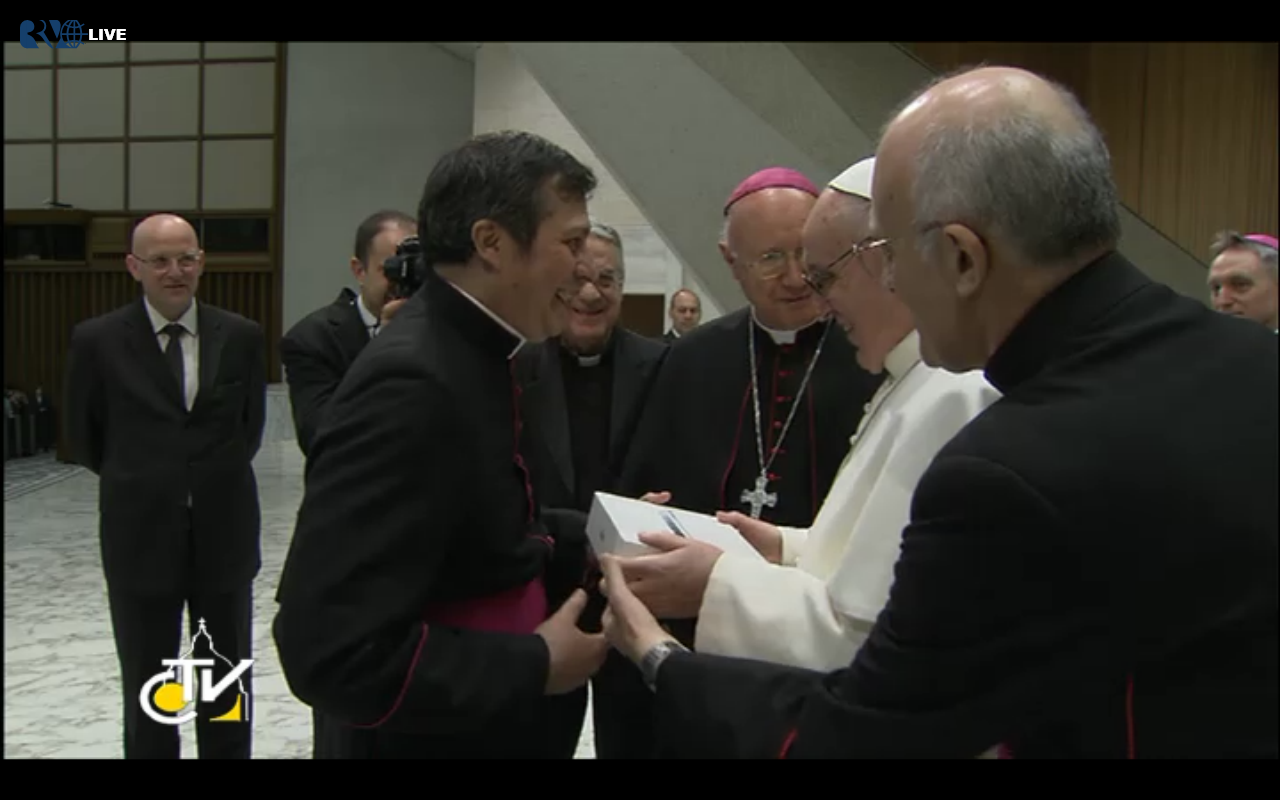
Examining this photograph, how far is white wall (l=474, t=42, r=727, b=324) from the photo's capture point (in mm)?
11781

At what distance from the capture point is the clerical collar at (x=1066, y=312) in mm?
1103

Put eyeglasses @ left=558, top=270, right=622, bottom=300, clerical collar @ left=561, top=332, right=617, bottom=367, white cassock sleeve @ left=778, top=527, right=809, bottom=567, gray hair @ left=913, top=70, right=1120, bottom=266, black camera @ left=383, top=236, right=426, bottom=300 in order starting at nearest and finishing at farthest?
1. gray hair @ left=913, top=70, right=1120, bottom=266
2. white cassock sleeve @ left=778, top=527, right=809, bottom=567
3. black camera @ left=383, top=236, right=426, bottom=300
4. eyeglasses @ left=558, top=270, right=622, bottom=300
5. clerical collar @ left=561, top=332, right=617, bottom=367

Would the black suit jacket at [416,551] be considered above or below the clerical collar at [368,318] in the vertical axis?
below

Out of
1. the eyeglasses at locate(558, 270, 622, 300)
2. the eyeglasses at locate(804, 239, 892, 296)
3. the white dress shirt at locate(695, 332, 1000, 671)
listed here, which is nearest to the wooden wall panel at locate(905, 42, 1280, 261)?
the eyeglasses at locate(558, 270, 622, 300)

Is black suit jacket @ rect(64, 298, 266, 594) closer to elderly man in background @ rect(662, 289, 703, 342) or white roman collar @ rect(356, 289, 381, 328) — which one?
white roman collar @ rect(356, 289, 381, 328)

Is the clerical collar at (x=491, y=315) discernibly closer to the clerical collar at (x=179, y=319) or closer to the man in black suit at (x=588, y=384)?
the man in black suit at (x=588, y=384)

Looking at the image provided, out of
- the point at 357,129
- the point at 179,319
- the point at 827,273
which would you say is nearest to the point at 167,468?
the point at 179,319

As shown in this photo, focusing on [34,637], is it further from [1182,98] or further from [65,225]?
[65,225]

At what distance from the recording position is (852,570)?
4.91 ft

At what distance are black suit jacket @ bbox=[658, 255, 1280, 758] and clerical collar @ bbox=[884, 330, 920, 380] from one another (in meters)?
0.62

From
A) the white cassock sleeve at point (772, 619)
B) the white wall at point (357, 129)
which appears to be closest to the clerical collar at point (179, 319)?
the white cassock sleeve at point (772, 619)

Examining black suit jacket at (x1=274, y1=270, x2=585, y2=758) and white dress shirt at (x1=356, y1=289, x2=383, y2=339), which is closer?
black suit jacket at (x1=274, y1=270, x2=585, y2=758)

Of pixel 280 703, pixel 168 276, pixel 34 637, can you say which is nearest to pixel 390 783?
pixel 168 276

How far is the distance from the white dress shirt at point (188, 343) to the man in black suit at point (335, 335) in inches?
14.1
